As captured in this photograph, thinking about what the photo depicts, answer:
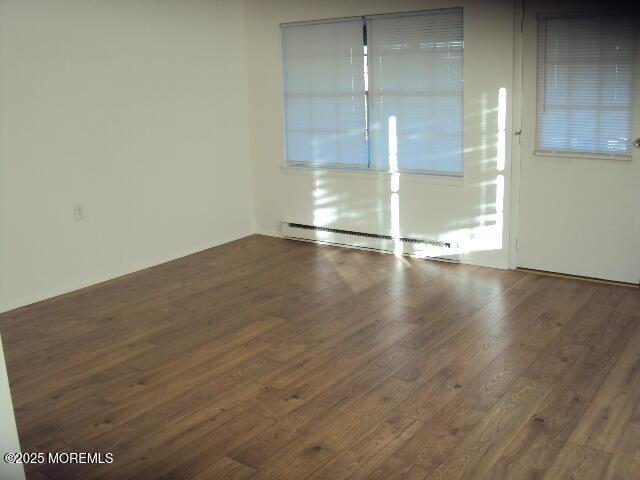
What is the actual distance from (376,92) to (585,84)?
167 centimetres

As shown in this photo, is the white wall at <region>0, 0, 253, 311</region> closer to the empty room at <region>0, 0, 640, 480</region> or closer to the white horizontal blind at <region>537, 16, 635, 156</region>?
the empty room at <region>0, 0, 640, 480</region>

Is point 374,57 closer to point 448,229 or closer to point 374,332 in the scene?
point 448,229

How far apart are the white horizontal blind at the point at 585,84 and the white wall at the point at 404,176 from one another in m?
0.28

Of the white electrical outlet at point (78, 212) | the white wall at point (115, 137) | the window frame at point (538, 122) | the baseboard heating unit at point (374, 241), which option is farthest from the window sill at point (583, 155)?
the white electrical outlet at point (78, 212)

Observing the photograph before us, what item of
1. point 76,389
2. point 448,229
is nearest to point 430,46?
point 448,229

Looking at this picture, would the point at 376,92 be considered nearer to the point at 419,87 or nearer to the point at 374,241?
the point at 419,87

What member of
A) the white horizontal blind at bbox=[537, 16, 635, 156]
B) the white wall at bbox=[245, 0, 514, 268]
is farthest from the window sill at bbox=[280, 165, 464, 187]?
the white horizontal blind at bbox=[537, 16, 635, 156]

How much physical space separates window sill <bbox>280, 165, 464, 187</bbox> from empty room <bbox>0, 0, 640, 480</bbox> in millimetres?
20

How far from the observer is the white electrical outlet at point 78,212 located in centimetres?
545

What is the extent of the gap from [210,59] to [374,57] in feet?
4.71

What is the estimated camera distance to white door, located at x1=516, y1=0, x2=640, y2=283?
16.2 feet

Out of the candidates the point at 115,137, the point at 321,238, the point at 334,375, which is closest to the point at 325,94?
the point at 321,238

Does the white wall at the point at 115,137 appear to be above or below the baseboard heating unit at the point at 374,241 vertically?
above

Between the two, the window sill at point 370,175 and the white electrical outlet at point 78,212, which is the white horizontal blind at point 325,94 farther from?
the white electrical outlet at point 78,212
